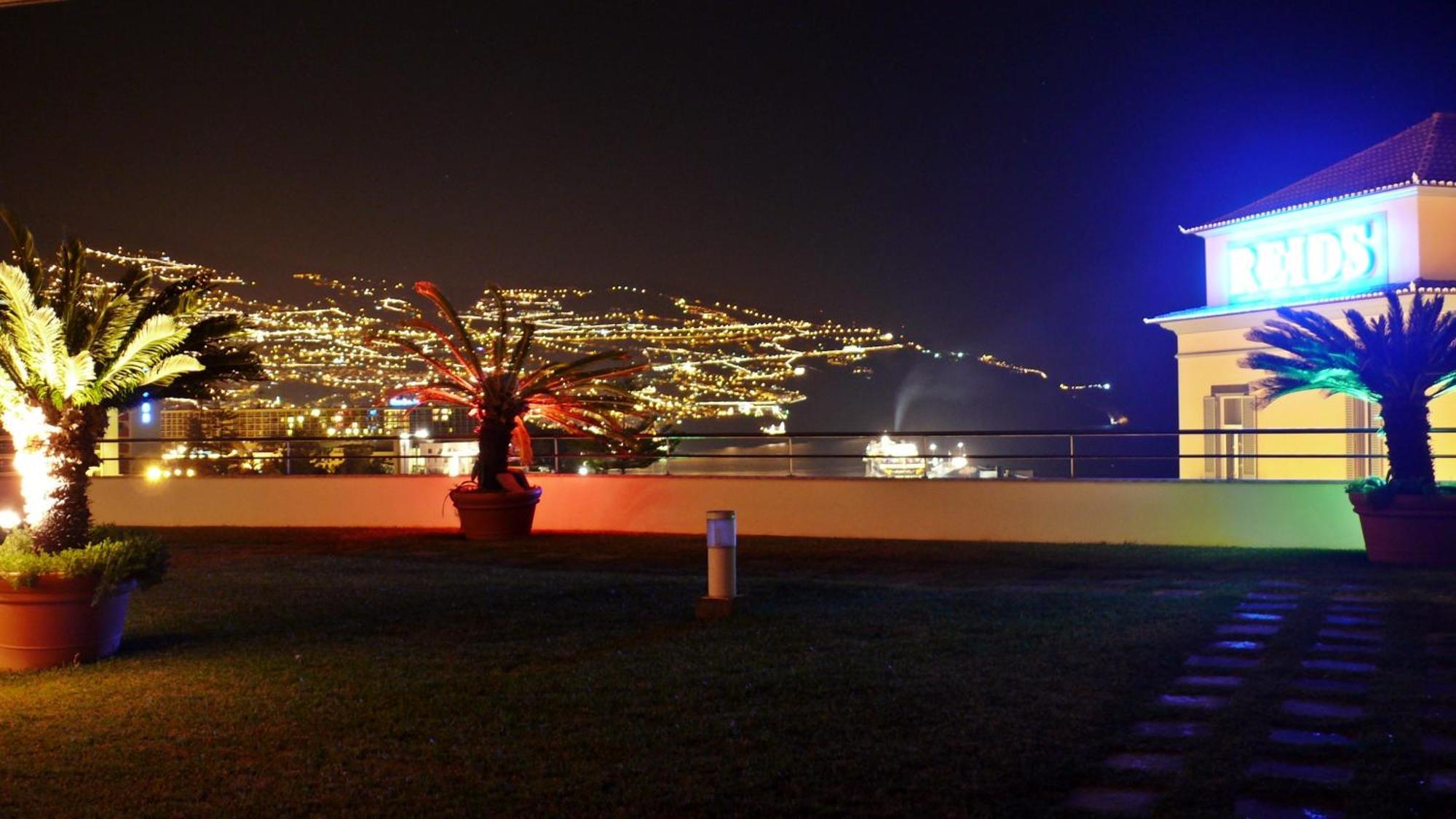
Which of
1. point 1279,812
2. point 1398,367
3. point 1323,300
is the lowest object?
point 1279,812

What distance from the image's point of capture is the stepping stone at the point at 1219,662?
7.32 m

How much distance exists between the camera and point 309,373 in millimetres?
24078

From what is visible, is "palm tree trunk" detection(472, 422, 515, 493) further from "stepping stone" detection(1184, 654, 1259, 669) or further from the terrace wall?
"stepping stone" detection(1184, 654, 1259, 669)

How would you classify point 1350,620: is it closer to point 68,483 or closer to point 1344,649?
point 1344,649

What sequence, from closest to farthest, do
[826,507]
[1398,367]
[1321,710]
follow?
[1321,710] → [1398,367] → [826,507]

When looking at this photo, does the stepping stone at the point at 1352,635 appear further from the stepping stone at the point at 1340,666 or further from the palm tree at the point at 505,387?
the palm tree at the point at 505,387

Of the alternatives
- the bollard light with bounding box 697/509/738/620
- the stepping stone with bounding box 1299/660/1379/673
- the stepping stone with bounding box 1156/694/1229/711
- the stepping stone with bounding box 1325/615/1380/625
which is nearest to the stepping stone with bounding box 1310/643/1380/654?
the stepping stone with bounding box 1299/660/1379/673

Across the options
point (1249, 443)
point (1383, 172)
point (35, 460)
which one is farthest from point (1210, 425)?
point (35, 460)

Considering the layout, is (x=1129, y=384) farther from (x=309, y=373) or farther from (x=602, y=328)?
(x=309, y=373)

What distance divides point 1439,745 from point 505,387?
12.6 meters

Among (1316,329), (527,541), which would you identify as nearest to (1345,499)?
(1316,329)

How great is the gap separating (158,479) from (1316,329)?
15.7m

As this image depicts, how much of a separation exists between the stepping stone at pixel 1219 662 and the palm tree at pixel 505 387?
10.1 metres

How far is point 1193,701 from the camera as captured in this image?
21.2 ft
